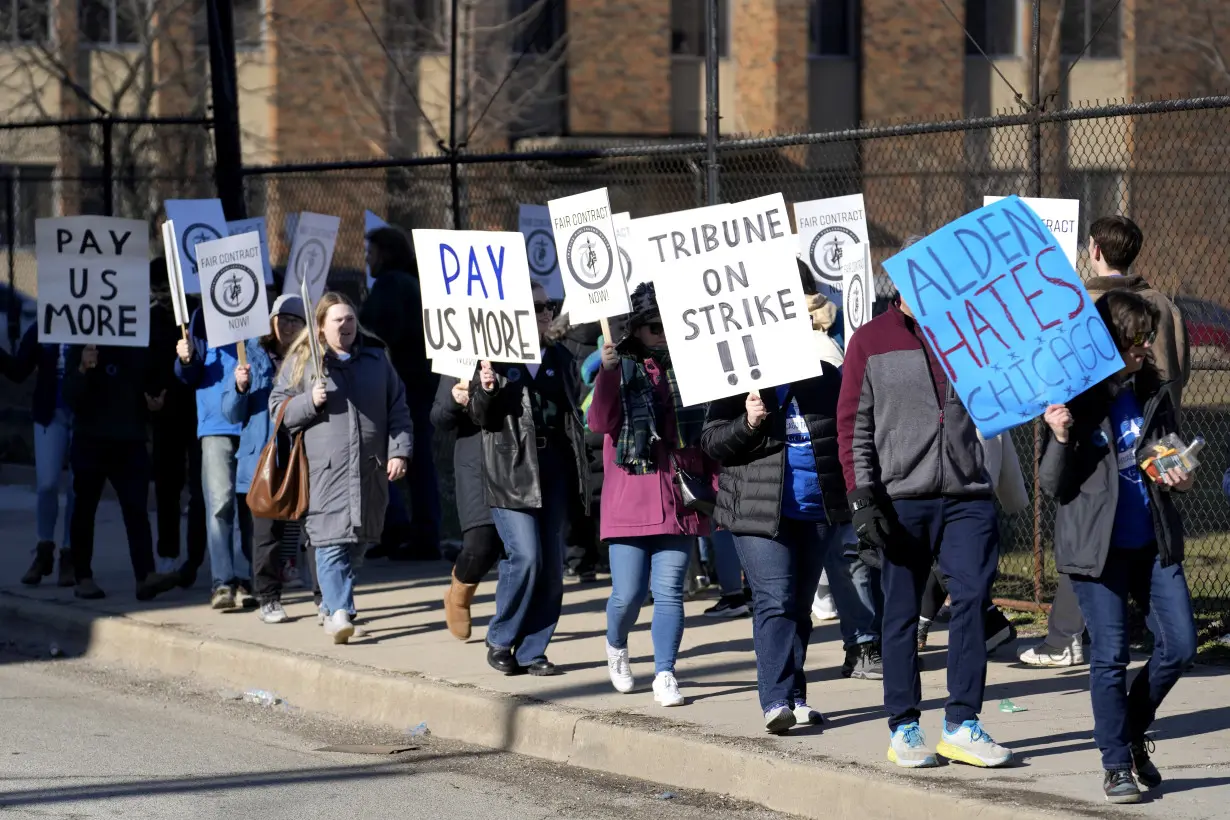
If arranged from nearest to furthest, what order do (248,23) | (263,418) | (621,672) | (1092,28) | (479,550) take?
(621,672), (479,550), (263,418), (248,23), (1092,28)

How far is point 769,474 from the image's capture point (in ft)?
22.0

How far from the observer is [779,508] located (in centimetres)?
668

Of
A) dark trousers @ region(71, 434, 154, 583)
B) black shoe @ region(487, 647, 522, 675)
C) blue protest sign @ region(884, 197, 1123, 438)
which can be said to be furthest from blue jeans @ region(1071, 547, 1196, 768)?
dark trousers @ region(71, 434, 154, 583)

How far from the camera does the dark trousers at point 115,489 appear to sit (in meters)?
10.4

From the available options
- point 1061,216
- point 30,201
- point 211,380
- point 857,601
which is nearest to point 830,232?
point 1061,216

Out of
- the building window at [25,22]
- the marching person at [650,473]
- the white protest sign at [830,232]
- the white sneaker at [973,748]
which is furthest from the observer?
the building window at [25,22]

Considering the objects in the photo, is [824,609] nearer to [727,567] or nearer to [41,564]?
[727,567]

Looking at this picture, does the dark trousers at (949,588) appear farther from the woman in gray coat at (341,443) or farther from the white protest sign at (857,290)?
the woman in gray coat at (341,443)

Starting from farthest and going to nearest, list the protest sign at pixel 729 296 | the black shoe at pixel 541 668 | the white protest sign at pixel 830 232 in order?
the white protest sign at pixel 830 232
the black shoe at pixel 541 668
the protest sign at pixel 729 296

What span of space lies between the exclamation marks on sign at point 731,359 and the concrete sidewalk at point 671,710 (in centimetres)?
136

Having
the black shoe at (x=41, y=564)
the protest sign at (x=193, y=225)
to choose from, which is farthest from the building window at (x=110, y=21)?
the black shoe at (x=41, y=564)

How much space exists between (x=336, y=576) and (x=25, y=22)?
818 inches

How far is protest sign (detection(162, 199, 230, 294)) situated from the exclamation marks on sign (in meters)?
5.07

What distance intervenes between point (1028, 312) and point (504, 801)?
100 inches
